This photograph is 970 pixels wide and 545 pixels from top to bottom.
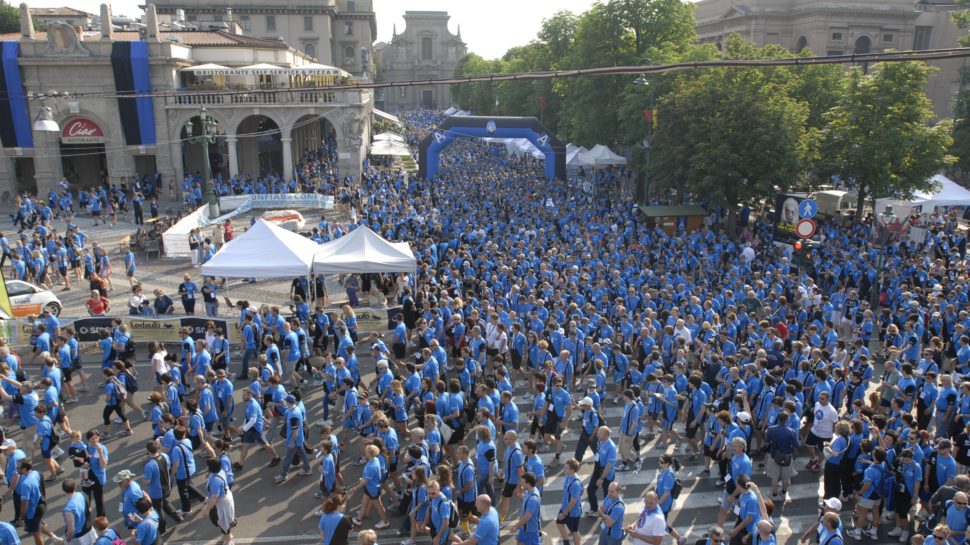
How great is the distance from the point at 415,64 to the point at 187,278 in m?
119

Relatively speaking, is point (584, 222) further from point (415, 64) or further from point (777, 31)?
point (415, 64)

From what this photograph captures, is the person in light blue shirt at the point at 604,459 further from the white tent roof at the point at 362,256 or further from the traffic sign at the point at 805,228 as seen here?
the traffic sign at the point at 805,228

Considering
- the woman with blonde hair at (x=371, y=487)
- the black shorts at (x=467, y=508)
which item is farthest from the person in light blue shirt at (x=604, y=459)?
the woman with blonde hair at (x=371, y=487)

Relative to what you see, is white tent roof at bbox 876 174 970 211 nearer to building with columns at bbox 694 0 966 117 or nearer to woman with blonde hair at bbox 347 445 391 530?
woman with blonde hair at bbox 347 445 391 530

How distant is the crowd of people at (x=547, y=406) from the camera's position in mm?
8484

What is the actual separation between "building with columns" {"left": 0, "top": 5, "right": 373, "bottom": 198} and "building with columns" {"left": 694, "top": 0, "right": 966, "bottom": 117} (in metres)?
41.2

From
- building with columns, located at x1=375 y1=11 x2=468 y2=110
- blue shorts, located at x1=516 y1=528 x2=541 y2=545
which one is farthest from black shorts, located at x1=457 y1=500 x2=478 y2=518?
building with columns, located at x1=375 y1=11 x2=468 y2=110

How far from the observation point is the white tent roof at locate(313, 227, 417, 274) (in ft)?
54.4

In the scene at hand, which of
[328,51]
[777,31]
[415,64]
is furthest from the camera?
[415,64]

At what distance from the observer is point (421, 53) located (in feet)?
427

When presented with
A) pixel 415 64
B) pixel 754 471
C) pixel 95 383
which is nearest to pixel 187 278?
pixel 95 383

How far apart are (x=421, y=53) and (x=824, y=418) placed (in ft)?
421

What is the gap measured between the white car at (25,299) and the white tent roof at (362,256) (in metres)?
6.50

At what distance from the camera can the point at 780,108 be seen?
85.0ft
